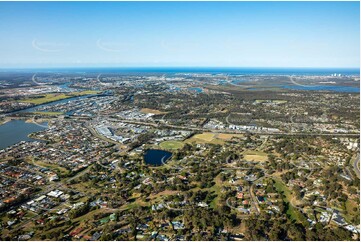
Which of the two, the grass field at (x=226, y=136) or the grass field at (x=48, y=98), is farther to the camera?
the grass field at (x=48, y=98)

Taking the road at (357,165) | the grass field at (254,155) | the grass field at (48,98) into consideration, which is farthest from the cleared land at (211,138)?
the grass field at (48,98)

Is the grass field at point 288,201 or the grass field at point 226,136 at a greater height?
the grass field at point 226,136

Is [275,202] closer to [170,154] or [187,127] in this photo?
[170,154]

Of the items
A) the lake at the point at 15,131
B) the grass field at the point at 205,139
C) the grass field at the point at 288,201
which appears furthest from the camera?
the lake at the point at 15,131

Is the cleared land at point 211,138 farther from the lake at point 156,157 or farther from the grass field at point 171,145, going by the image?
the lake at point 156,157

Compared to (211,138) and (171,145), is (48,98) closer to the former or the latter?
(171,145)

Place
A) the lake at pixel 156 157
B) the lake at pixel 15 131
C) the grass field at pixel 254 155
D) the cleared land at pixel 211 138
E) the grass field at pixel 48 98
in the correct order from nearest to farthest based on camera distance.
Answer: the lake at pixel 156 157 → the grass field at pixel 254 155 → the cleared land at pixel 211 138 → the lake at pixel 15 131 → the grass field at pixel 48 98

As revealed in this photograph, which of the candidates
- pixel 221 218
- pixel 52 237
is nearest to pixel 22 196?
pixel 52 237

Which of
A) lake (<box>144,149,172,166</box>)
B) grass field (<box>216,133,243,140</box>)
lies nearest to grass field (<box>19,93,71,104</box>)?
lake (<box>144,149,172,166</box>)
